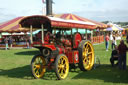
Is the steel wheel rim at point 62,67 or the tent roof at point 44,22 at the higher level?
the tent roof at point 44,22

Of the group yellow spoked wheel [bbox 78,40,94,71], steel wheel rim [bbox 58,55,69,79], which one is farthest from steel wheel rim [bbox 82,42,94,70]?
steel wheel rim [bbox 58,55,69,79]

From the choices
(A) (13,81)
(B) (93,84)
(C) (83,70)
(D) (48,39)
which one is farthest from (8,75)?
(B) (93,84)

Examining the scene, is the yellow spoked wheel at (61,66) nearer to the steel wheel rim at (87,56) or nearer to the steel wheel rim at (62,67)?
the steel wheel rim at (62,67)

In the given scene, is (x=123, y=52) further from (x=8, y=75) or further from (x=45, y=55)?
(x=8, y=75)

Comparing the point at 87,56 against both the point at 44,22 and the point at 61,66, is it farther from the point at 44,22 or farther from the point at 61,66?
the point at 44,22

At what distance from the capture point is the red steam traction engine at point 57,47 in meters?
6.40

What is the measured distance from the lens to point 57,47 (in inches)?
272

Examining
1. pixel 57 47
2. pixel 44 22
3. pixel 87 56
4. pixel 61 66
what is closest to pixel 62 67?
pixel 61 66

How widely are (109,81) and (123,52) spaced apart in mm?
2216

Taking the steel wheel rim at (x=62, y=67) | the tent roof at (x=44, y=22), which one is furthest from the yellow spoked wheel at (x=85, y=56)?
the tent roof at (x=44, y=22)

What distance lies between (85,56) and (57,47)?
1.49 metres

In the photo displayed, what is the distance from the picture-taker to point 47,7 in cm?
1986

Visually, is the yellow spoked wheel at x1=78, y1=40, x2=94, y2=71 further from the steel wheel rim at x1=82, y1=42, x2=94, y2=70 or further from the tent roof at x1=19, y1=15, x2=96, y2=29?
the tent roof at x1=19, y1=15, x2=96, y2=29

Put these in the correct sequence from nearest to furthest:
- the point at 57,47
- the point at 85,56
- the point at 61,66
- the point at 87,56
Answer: the point at 61,66 < the point at 57,47 < the point at 85,56 < the point at 87,56
